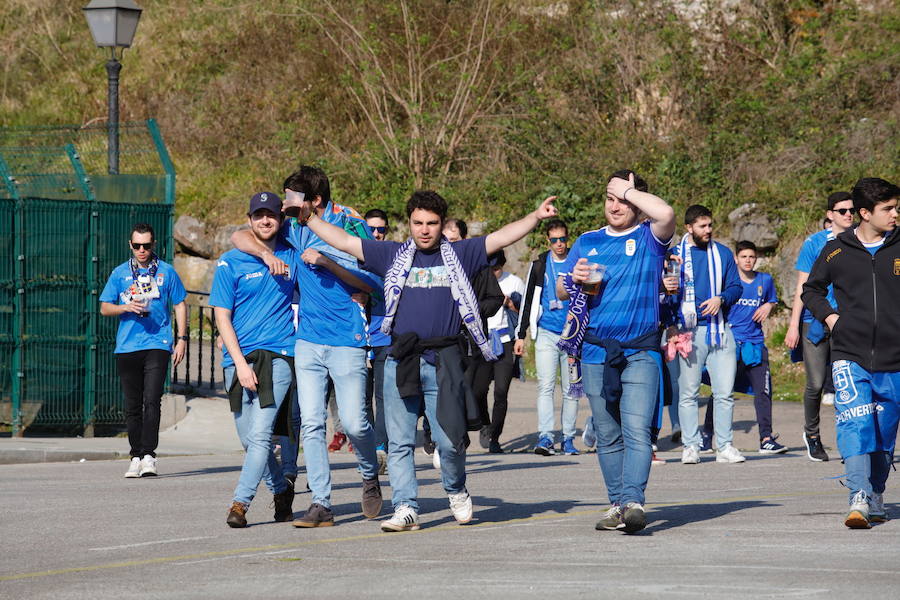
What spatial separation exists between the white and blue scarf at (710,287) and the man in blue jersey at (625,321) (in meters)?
Answer: 4.10

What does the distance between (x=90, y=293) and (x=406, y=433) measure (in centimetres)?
759

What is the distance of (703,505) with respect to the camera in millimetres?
9555

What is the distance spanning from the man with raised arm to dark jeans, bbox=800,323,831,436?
17.2 ft

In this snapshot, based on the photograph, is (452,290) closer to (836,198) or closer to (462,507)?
(462,507)

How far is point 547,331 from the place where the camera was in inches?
541

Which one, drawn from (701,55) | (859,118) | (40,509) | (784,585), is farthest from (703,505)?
(701,55)

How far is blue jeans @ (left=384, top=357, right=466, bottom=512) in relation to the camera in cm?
832

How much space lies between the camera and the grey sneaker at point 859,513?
321 inches

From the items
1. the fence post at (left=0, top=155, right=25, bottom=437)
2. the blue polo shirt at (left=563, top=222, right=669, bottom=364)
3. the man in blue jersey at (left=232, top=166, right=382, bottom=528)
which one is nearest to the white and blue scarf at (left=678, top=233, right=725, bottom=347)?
the blue polo shirt at (left=563, top=222, right=669, bottom=364)

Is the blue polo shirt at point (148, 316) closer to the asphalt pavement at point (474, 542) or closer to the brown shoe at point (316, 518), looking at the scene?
the asphalt pavement at point (474, 542)

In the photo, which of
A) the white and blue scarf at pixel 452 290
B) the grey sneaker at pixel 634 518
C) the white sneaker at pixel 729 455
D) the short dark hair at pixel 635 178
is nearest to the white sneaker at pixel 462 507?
the white and blue scarf at pixel 452 290

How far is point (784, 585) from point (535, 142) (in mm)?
18897

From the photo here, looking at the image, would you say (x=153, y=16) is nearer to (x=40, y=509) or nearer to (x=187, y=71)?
(x=187, y=71)

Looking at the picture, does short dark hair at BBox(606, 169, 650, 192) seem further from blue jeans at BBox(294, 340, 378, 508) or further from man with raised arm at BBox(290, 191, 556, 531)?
blue jeans at BBox(294, 340, 378, 508)
